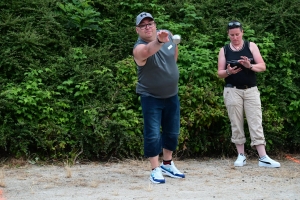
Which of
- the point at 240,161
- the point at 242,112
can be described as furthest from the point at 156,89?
the point at 240,161

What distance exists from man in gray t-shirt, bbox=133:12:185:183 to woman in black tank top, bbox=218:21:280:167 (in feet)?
3.95

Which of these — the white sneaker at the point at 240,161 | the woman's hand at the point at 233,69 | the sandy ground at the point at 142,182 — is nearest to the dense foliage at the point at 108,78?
the sandy ground at the point at 142,182

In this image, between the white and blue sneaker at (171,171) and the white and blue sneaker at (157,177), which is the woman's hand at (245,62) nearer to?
the white and blue sneaker at (171,171)

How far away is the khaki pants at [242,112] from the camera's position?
7.49 m

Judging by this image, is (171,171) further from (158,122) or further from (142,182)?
(158,122)

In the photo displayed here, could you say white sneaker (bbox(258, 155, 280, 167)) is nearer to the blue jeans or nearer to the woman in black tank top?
the woman in black tank top

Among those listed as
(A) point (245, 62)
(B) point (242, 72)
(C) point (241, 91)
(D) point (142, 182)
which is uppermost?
(A) point (245, 62)

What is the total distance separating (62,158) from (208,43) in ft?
10.1

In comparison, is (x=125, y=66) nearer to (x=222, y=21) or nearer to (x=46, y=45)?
(x=46, y=45)

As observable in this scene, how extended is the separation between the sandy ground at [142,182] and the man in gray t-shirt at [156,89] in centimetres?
44

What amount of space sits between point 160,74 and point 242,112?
73.2 inches

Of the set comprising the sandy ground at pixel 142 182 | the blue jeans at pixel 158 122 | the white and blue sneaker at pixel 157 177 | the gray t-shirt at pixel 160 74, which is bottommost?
the sandy ground at pixel 142 182

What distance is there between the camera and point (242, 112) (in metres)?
7.62

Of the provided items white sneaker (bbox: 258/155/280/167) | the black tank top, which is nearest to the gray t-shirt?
the black tank top
